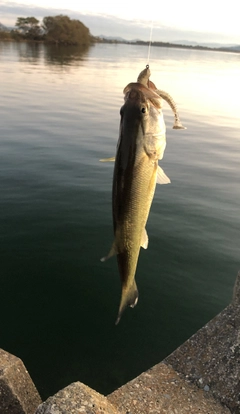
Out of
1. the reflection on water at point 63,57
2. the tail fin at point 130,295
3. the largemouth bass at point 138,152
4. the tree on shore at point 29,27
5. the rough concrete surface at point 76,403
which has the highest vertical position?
the tree on shore at point 29,27

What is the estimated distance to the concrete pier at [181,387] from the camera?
13.5 ft

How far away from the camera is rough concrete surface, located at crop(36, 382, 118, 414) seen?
11.9 ft

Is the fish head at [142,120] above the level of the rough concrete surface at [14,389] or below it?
above

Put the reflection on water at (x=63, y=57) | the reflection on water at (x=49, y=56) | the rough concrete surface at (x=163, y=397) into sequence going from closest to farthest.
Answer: the rough concrete surface at (x=163, y=397) → the reflection on water at (x=49, y=56) → the reflection on water at (x=63, y=57)

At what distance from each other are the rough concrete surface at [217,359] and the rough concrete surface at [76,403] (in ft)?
4.55

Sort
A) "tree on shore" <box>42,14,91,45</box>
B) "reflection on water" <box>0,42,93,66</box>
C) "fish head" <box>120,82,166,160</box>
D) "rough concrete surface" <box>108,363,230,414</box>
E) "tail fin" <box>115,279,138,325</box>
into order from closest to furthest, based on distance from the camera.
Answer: "fish head" <box>120,82,166,160</box>, "tail fin" <box>115,279,138,325</box>, "rough concrete surface" <box>108,363,230,414</box>, "reflection on water" <box>0,42,93,66</box>, "tree on shore" <box>42,14,91,45</box>

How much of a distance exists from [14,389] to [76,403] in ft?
3.62

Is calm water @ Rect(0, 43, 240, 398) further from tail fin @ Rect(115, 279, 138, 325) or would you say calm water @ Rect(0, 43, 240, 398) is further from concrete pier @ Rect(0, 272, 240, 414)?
tail fin @ Rect(115, 279, 138, 325)

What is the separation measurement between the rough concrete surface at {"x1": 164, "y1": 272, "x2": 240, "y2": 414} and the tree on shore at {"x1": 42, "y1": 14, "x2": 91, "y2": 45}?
548ft

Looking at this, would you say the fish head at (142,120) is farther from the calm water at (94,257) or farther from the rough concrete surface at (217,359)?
the calm water at (94,257)

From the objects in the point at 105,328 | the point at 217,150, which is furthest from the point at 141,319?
the point at 217,150

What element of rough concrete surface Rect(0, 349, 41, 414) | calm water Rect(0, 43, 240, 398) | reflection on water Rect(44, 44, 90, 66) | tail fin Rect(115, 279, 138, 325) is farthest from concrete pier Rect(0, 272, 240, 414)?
reflection on water Rect(44, 44, 90, 66)

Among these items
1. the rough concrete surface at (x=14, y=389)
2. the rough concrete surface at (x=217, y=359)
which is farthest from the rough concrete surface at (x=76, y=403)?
the rough concrete surface at (x=217, y=359)

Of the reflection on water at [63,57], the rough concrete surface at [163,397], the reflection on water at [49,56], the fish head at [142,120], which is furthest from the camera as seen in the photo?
the reflection on water at [63,57]
